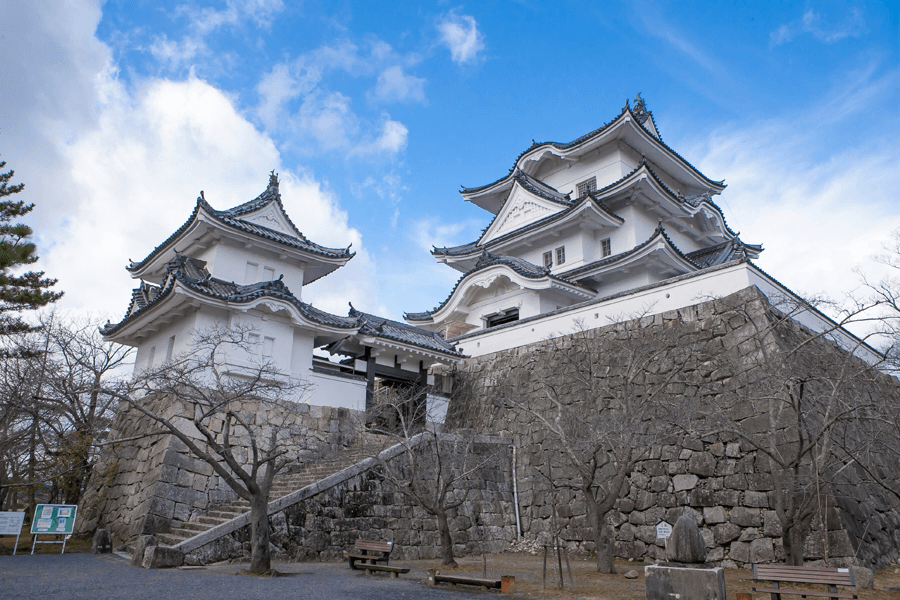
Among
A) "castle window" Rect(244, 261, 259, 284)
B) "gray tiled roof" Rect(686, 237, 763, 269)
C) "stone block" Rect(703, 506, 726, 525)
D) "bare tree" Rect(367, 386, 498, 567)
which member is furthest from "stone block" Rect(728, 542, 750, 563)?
"castle window" Rect(244, 261, 259, 284)

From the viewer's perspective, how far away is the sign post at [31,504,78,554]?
10945 mm

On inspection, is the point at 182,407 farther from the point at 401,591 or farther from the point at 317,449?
the point at 401,591

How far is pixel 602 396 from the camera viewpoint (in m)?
13.9

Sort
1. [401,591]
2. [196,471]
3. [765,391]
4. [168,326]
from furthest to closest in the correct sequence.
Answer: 1. [168,326]
2. [196,471]
3. [765,391]
4. [401,591]

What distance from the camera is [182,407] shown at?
12.7 meters

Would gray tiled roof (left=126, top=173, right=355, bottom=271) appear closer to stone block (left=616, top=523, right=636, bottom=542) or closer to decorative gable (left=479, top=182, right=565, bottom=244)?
decorative gable (left=479, top=182, right=565, bottom=244)

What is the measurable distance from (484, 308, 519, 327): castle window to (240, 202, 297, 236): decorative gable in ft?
23.9

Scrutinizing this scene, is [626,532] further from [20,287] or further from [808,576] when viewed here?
[20,287]

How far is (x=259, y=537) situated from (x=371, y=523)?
3.24 metres

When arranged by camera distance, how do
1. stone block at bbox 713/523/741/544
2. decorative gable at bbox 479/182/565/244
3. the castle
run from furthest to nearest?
1. decorative gable at bbox 479/182/565/244
2. the castle
3. stone block at bbox 713/523/741/544

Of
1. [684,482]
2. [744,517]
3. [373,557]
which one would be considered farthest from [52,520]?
[744,517]

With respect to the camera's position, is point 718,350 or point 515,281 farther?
point 515,281

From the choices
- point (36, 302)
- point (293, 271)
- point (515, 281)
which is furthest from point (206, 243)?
point (515, 281)

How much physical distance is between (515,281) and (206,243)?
31.2ft
